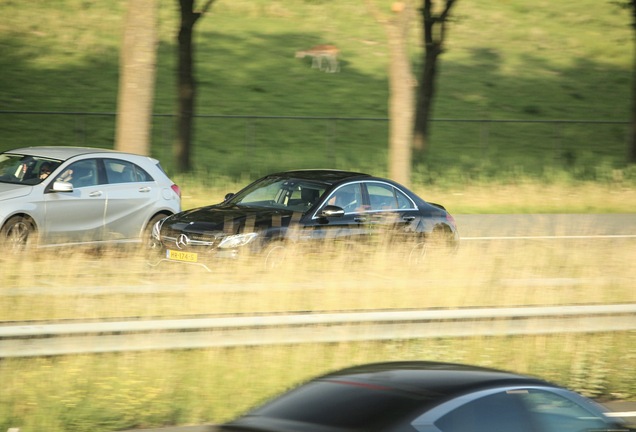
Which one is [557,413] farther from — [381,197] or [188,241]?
[381,197]

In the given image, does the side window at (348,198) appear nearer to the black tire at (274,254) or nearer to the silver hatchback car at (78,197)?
the black tire at (274,254)

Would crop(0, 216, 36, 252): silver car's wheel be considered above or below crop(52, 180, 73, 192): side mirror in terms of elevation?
below

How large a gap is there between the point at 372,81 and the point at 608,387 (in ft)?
134

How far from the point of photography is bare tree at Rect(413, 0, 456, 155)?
3197cm

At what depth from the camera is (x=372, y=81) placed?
4931cm

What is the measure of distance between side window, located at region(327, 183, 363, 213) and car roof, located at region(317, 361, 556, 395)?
8420 mm

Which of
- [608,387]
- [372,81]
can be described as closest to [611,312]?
[608,387]

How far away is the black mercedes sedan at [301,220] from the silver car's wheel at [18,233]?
5.82 feet

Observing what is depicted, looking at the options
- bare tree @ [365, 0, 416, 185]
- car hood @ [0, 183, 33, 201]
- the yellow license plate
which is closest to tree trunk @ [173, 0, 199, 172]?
bare tree @ [365, 0, 416, 185]

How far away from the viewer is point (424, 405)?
4.54 m

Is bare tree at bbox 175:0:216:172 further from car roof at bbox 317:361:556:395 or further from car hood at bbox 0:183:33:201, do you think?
car roof at bbox 317:361:556:395

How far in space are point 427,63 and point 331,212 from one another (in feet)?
65.3

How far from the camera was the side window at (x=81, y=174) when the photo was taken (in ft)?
49.2

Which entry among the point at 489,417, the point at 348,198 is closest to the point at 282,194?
the point at 348,198
